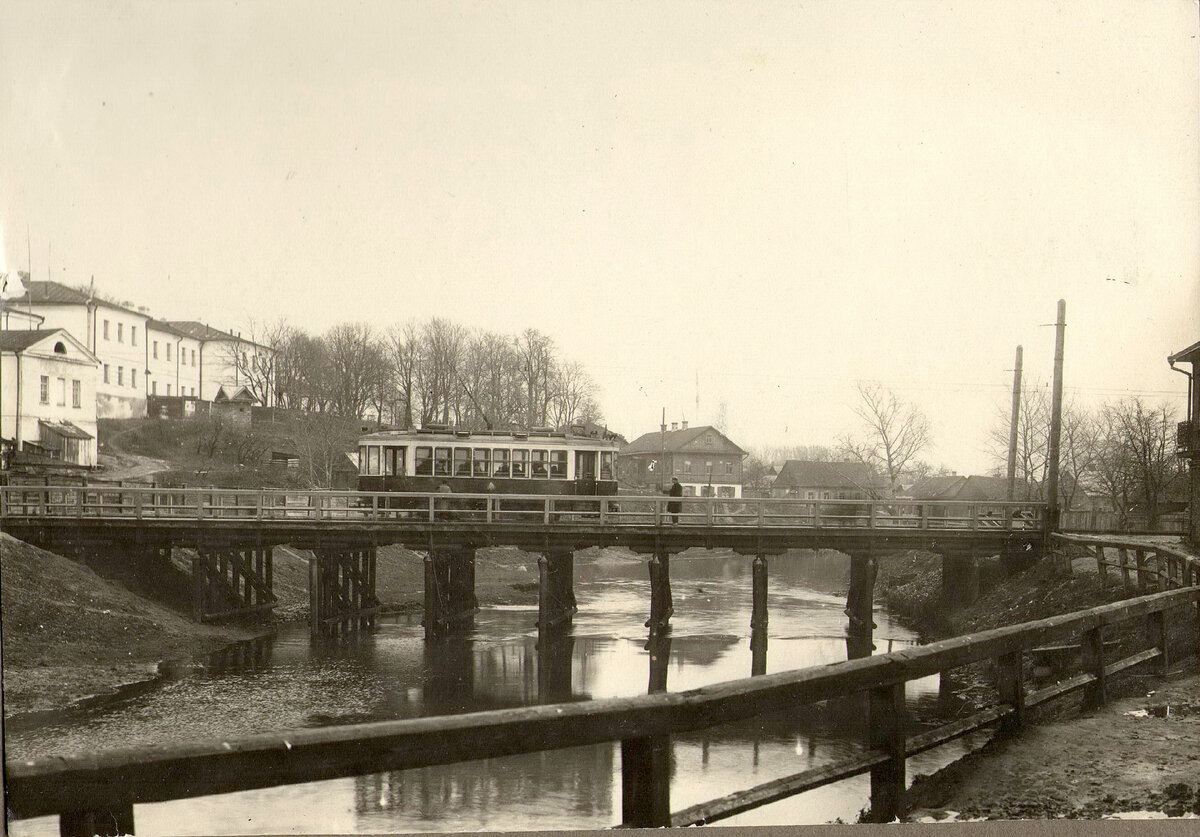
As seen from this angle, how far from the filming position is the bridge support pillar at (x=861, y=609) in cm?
1463

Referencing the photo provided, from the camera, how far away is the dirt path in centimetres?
484

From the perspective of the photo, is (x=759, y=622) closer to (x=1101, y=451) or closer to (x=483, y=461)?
(x=483, y=461)

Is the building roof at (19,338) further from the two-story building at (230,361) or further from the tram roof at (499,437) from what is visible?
the tram roof at (499,437)

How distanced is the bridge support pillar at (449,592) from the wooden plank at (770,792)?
11932 millimetres

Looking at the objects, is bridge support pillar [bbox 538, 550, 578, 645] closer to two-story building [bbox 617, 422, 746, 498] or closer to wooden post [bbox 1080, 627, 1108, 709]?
two-story building [bbox 617, 422, 746, 498]

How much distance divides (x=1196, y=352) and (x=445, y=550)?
1481 cm

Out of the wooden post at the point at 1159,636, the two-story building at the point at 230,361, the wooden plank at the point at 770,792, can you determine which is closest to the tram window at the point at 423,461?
the two-story building at the point at 230,361

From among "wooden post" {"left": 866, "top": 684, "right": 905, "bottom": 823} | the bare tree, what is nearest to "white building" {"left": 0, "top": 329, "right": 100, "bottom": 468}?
"wooden post" {"left": 866, "top": 684, "right": 905, "bottom": 823}

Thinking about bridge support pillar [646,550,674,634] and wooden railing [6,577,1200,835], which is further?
bridge support pillar [646,550,674,634]

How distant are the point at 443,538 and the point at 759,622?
6726mm

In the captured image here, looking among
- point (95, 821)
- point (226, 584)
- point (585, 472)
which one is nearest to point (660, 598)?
point (585, 472)

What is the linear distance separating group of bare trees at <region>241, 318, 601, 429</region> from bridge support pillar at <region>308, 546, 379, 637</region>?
18.5ft

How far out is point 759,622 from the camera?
50.2 ft

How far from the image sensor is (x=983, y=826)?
4711mm
